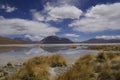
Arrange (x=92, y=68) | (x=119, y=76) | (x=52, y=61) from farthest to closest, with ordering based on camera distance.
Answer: (x=52, y=61) → (x=92, y=68) → (x=119, y=76)

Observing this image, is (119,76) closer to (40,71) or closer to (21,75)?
(40,71)

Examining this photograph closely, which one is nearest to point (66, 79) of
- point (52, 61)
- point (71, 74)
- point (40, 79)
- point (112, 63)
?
point (71, 74)

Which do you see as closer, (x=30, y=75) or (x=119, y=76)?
(x=119, y=76)

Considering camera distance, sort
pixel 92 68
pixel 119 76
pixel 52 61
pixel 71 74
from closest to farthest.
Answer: pixel 119 76 < pixel 71 74 < pixel 92 68 < pixel 52 61

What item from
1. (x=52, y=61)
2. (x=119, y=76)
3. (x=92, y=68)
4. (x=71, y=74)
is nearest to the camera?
(x=119, y=76)

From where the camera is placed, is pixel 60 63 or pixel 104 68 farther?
pixel 60 63

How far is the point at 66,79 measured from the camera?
8336 millimetres

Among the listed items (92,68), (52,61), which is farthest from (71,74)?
(52,61)

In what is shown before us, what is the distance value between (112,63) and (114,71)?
968 mm

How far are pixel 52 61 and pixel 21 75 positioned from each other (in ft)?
20.3

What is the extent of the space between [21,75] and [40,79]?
2.59ft

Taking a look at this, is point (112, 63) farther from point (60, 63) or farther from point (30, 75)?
point (60, 63)

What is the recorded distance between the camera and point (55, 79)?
8555 mm

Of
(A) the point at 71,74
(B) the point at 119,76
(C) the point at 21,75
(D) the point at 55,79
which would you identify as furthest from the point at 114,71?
(C) the point at 21,75
